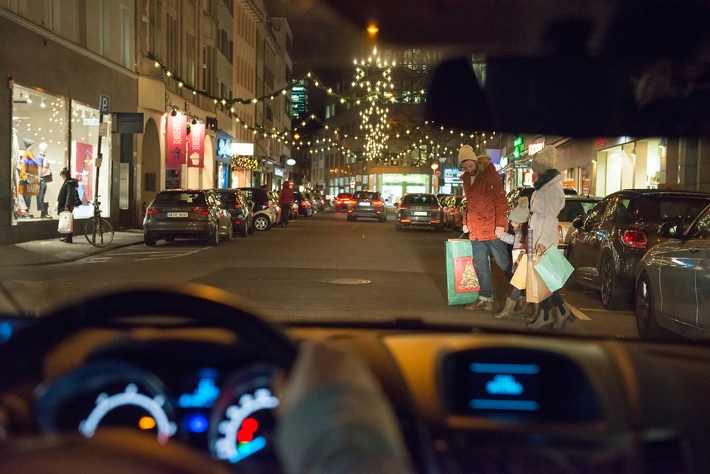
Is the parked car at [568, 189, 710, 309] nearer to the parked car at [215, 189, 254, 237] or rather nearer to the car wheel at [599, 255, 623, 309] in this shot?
the car wheel at [599, 255, 623, 309]

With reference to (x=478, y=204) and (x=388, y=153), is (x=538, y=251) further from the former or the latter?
(x=388, y=153)

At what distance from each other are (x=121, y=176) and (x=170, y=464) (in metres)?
31.5

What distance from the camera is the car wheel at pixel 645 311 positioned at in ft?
30.8

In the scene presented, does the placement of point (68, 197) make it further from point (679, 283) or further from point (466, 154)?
point (679, 283)

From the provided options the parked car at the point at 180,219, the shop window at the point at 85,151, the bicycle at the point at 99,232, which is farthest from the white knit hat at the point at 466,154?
the shop window at the point at 85,151

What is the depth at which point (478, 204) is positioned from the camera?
36.8 feet

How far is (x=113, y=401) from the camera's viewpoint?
8.38 ft

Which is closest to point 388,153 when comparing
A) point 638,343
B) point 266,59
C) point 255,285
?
point 266,59

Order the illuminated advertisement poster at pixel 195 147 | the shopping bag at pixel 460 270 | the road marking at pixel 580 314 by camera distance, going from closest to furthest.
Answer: the road marking at pixel 580 314, the shopping bag at pixel 460 270, the illuminated advertisement poster at pixel 195 147

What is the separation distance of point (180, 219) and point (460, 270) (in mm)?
13398

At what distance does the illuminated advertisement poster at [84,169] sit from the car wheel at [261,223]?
7.27 metres

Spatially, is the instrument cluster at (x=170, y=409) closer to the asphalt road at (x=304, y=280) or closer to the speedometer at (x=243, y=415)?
the speedometer at (x=243, y=415)

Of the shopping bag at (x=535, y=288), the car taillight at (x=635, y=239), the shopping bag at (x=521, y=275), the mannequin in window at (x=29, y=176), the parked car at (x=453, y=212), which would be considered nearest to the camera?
the shopping bag at (x=535, y=288)

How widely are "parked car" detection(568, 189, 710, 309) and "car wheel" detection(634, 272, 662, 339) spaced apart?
6.05ft
